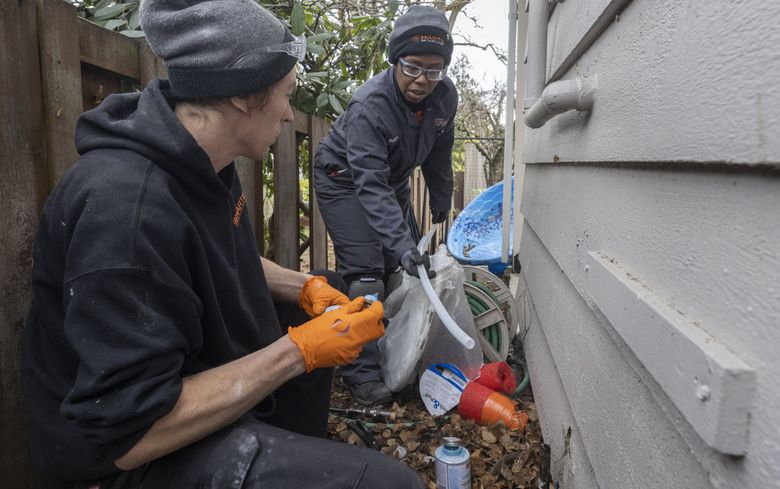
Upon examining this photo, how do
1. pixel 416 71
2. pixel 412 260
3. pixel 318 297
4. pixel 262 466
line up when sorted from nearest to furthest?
1. pixel 262 466
2. pixel 318 297
3. pixel 412 260
4. pixel 416 71

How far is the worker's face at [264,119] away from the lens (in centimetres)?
146

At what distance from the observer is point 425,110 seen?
293 cm

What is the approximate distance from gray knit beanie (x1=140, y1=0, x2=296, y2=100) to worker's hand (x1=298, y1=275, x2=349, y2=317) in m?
0.87

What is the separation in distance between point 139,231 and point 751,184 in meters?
1.11

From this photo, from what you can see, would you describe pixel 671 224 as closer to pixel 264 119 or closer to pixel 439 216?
pixel 264 119

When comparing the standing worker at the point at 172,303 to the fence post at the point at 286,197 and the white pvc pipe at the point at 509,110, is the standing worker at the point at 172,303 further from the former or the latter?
the white pvc pipe at the point at 509,110

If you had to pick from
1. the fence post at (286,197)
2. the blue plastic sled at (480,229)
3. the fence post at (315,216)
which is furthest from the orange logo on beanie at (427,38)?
the blue plastic sled at (480,229)

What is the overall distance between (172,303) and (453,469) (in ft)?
3.95

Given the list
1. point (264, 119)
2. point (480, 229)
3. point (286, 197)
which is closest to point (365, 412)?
point (286, 197)

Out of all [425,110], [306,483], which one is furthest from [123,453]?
[425,110]

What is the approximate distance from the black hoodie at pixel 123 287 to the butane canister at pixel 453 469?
859 millimetres

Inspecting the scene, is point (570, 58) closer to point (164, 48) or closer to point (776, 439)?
point (164, 48)

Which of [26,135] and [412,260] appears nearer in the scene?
[26,135]

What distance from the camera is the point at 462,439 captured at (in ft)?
7.52
